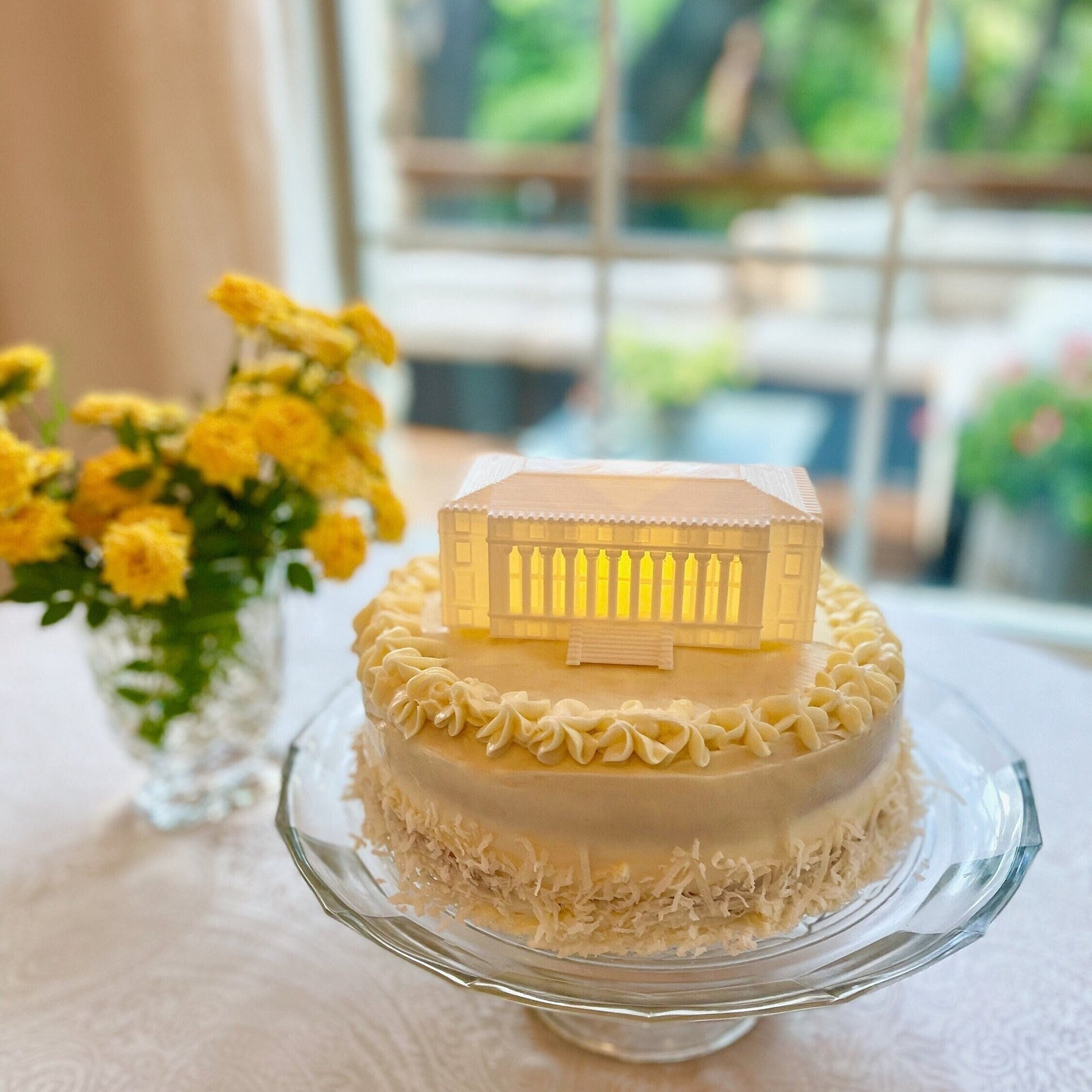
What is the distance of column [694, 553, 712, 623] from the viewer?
974mm

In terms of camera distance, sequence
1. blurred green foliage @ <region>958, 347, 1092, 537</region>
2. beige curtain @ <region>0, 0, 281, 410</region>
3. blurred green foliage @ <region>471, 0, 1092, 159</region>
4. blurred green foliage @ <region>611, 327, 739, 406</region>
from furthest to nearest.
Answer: blurred green foliage @ <region>611, 327, 739, 406</region>
blurred green foliage @ <region>958, 347, 1092, 537</region>
blurred green foliage @ <region>471, 0, 1092, 159</region>
beige curtain @ <region>0, 0, 281, 410</region>

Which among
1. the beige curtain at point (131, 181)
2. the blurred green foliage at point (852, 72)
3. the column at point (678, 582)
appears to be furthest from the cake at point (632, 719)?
the blurred green foliage at point (852, 72)

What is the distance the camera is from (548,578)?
1.00 meters

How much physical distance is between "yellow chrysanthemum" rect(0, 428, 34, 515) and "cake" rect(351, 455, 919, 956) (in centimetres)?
38

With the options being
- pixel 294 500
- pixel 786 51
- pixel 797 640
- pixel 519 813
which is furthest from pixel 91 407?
pixel 786 51

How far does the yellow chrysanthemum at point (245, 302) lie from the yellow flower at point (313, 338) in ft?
0.04

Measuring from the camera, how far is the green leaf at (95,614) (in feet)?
3.81

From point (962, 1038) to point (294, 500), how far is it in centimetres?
88

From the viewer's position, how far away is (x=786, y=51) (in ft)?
8.02

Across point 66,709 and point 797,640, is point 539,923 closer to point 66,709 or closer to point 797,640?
point 797,640

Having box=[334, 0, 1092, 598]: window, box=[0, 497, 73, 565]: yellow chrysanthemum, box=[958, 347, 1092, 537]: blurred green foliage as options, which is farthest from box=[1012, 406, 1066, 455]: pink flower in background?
box=[0, 497, 73, 565]: yellow chrysanthemum

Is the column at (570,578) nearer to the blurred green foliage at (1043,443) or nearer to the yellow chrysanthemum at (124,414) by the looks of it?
the yellow chrysanthemum at (124,414)

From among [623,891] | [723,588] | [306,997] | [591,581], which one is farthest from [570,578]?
[306,997]

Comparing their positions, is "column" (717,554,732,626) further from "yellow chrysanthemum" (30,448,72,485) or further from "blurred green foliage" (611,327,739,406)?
"blurred green foliage" (611,327,739,406)
